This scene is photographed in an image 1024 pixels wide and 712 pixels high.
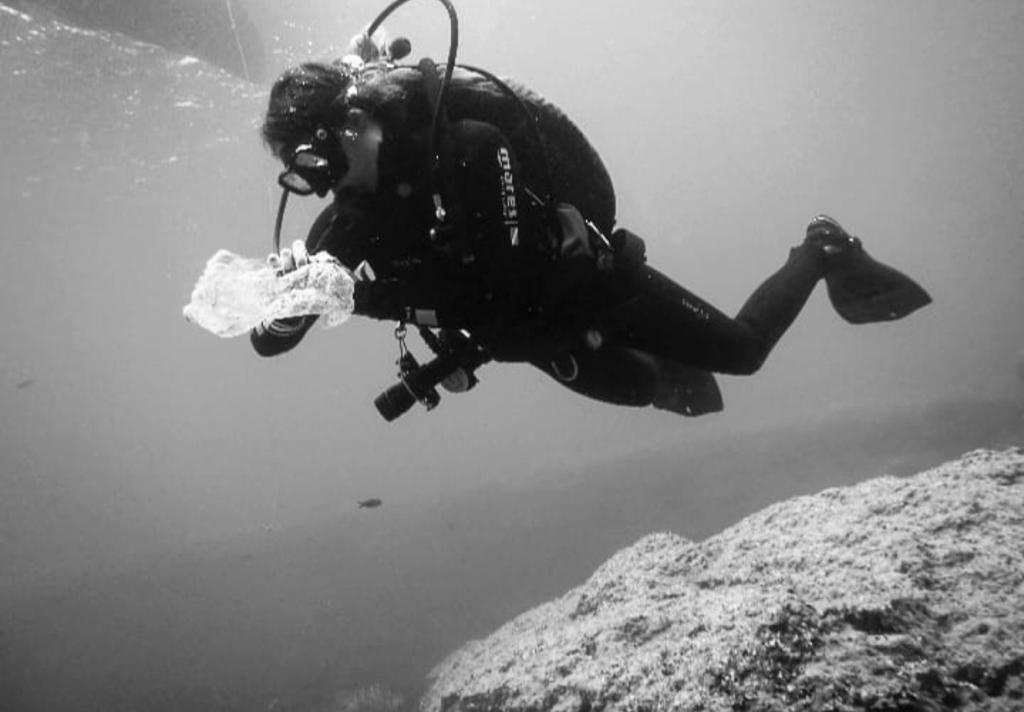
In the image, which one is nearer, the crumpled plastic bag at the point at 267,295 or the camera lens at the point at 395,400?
the crumpled plastic bag at the point at 267,295

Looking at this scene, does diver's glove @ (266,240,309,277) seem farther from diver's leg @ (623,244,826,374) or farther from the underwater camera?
diver's leg @ (623,244,826,374)

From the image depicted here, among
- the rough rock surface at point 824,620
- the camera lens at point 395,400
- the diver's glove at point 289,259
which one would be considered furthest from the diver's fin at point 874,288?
the diver's glove at point 289,259

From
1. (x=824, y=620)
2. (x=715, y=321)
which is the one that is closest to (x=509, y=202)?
(x=715, y=321)

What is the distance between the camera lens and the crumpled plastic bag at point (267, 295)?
2.43 metres

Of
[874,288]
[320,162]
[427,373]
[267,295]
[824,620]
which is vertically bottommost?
[824,620]

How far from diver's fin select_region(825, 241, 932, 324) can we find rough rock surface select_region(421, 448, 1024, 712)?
1.43 metres

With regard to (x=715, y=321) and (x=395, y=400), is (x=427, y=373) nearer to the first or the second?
(x=395, y=400)

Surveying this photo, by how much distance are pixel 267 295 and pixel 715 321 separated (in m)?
2.52

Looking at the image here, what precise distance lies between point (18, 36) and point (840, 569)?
20.9 meters

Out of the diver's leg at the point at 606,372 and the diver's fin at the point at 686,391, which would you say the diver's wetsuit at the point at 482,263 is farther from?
the diver's fin at the point at 686,391

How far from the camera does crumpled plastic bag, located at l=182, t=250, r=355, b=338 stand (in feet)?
7.98

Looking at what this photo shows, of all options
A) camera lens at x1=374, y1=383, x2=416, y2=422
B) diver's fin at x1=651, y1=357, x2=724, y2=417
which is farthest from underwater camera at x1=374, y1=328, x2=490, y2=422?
diver's fin at x1=651, y1=357, x2=724, y2=417

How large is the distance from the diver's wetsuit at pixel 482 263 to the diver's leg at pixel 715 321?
34mm

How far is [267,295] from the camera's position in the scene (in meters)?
2.52
